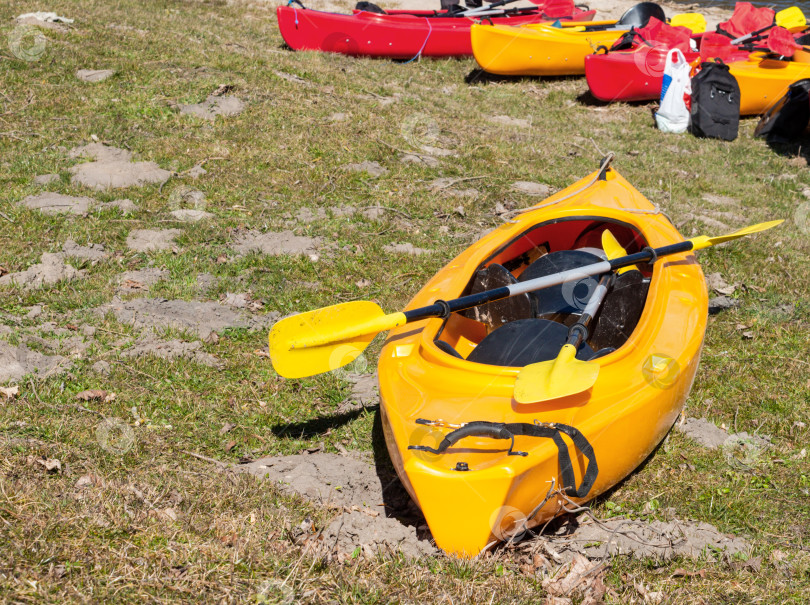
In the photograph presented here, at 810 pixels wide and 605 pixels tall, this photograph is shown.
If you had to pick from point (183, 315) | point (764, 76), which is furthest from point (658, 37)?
point (183, 315)

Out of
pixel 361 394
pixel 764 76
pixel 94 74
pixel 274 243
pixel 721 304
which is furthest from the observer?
pixel 764 76

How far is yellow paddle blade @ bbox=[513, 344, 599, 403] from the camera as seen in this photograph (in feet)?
9.45

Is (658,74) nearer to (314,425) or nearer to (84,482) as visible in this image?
(314,425)

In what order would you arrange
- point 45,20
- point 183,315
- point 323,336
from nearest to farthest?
point 323,336
point 183,315
point 45,20

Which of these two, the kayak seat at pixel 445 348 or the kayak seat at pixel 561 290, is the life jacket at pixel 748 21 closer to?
the kayak seat at pixel 561 290

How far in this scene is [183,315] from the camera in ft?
15.3

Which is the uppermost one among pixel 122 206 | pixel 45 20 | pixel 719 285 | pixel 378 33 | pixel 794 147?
pixel 45 20

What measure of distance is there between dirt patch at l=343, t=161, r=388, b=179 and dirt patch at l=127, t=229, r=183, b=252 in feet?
6.38

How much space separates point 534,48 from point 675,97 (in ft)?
7.47

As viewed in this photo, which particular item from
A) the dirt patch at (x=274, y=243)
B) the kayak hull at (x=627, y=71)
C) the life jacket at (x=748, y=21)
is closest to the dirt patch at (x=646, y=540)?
the dirt patch at (x=274, y=243)

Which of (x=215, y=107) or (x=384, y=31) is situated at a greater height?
(x=384, y=31)

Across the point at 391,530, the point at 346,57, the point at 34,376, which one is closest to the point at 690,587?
the point at 391,530

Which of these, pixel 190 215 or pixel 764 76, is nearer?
pixel 190 215

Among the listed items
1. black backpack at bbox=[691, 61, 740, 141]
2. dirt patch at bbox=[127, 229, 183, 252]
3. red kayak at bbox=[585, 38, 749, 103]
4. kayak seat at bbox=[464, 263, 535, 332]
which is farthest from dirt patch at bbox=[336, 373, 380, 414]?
red kayak at bbox=[585, 38, 749, 103]
